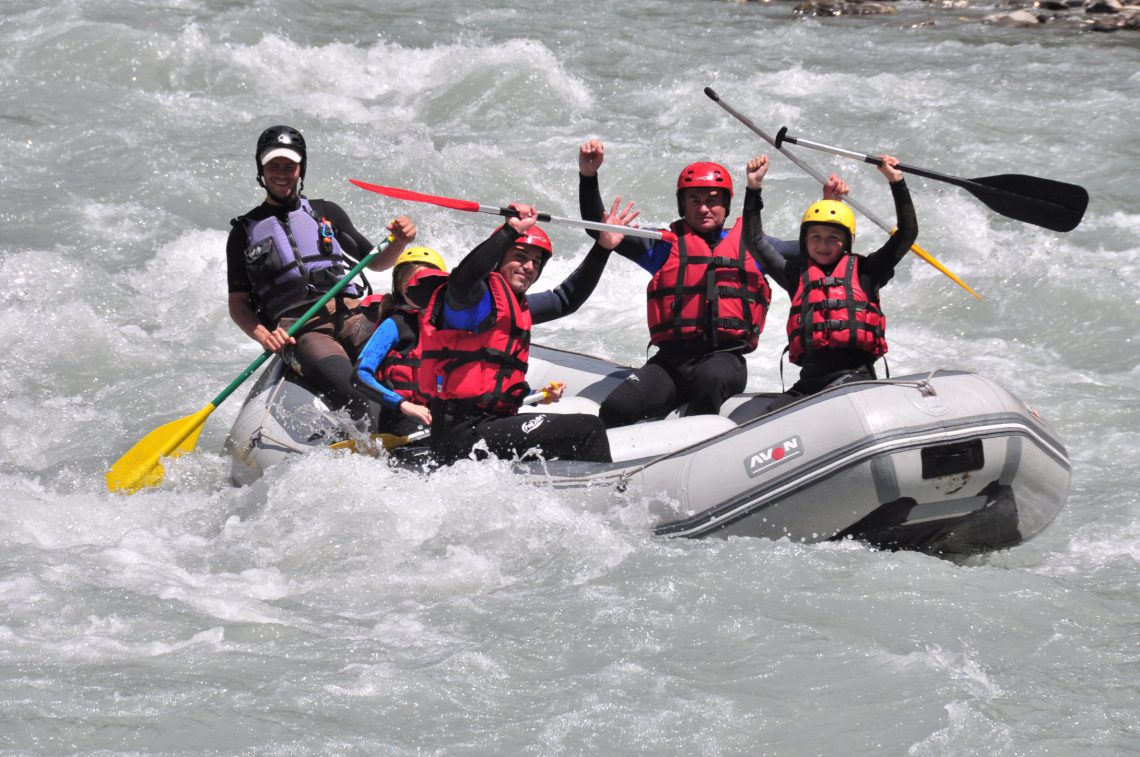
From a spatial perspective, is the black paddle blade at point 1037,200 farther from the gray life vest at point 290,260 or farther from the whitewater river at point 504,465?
the gray life vest at point 290,260

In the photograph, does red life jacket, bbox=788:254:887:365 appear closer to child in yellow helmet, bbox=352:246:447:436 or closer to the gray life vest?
child in yellow helmet, bbox=352:246:447:436

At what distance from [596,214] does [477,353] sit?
1.14m

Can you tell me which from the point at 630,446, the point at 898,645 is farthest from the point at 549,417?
the point at 898,645

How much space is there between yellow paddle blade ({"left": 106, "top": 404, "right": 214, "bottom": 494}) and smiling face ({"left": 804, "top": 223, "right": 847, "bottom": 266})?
2542mm

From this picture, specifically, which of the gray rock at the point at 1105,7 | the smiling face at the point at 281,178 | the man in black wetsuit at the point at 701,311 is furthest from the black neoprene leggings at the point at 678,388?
the gray rock at the point at 1105,7

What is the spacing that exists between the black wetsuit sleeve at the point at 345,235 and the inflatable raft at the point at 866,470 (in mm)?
1473

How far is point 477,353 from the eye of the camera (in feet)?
16.4

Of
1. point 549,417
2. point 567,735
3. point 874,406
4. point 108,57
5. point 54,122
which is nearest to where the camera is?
point 567,735

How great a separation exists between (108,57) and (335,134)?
2228 mm

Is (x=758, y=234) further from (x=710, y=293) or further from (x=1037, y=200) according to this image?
(x=1037, y=200)

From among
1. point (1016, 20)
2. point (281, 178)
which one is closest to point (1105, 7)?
point (1016, 20)

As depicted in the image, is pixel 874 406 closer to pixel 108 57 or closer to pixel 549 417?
pixel 549 417

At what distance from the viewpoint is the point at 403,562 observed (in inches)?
194

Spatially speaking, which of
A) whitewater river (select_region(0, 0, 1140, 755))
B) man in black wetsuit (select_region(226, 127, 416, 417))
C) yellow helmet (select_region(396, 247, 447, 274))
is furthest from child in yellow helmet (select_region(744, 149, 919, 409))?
man in black wetsuit (select_region(226, 127, 416, 417))
